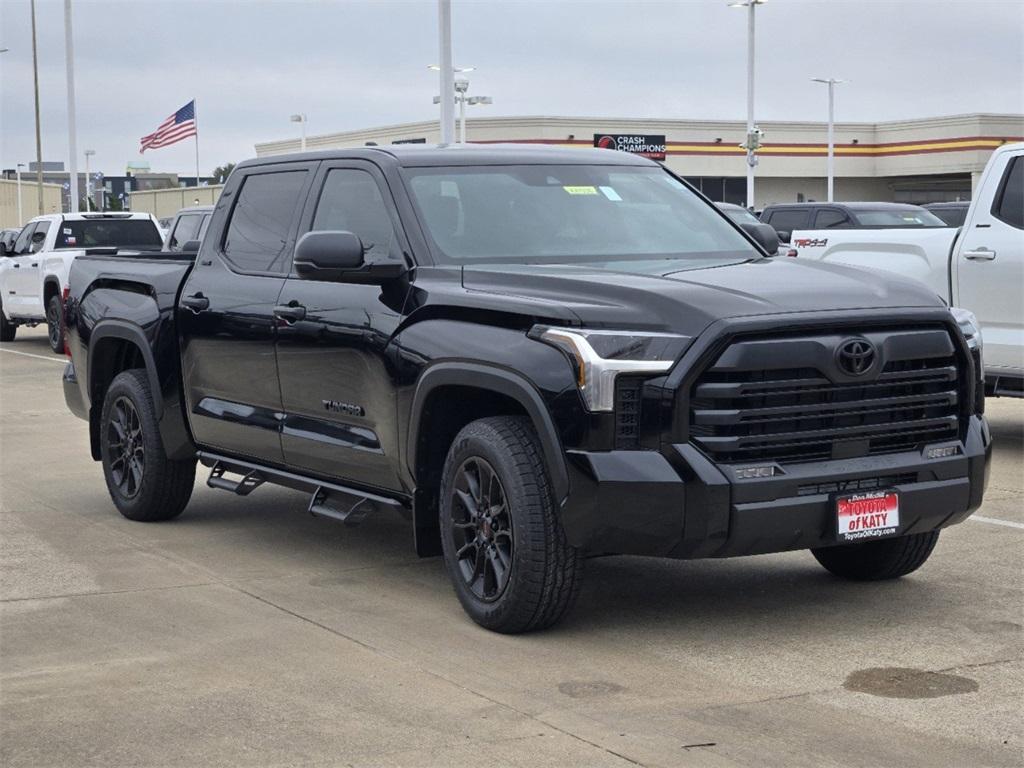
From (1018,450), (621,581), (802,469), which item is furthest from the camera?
(1018,450)

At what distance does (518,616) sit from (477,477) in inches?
22.9

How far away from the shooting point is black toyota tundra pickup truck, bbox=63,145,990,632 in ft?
19.2

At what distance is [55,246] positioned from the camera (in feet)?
80.1

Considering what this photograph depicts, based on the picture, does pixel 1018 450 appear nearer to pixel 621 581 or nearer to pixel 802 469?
pixel 621 581

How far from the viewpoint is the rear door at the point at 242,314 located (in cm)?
788

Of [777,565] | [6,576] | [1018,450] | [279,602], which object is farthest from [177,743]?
[1018,450]

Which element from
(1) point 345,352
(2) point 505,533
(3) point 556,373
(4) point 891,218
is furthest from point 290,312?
(4) point 891,218

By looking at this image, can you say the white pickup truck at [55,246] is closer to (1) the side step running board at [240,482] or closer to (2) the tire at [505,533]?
(1) the side step running board at [240,482]

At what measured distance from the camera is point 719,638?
6.30 m

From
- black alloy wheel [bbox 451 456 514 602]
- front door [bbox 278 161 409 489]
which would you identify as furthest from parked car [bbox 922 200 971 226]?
black alloy wheel [bbox 451 456 514 602]

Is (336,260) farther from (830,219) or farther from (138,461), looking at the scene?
(830,219)

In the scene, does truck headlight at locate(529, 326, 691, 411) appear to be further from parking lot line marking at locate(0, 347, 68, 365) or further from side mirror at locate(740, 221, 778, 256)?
parking lot line marking at locate(0, 347, 68, 365)

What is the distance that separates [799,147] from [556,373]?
64.4 metres

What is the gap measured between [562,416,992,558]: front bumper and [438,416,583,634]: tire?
0.16m
